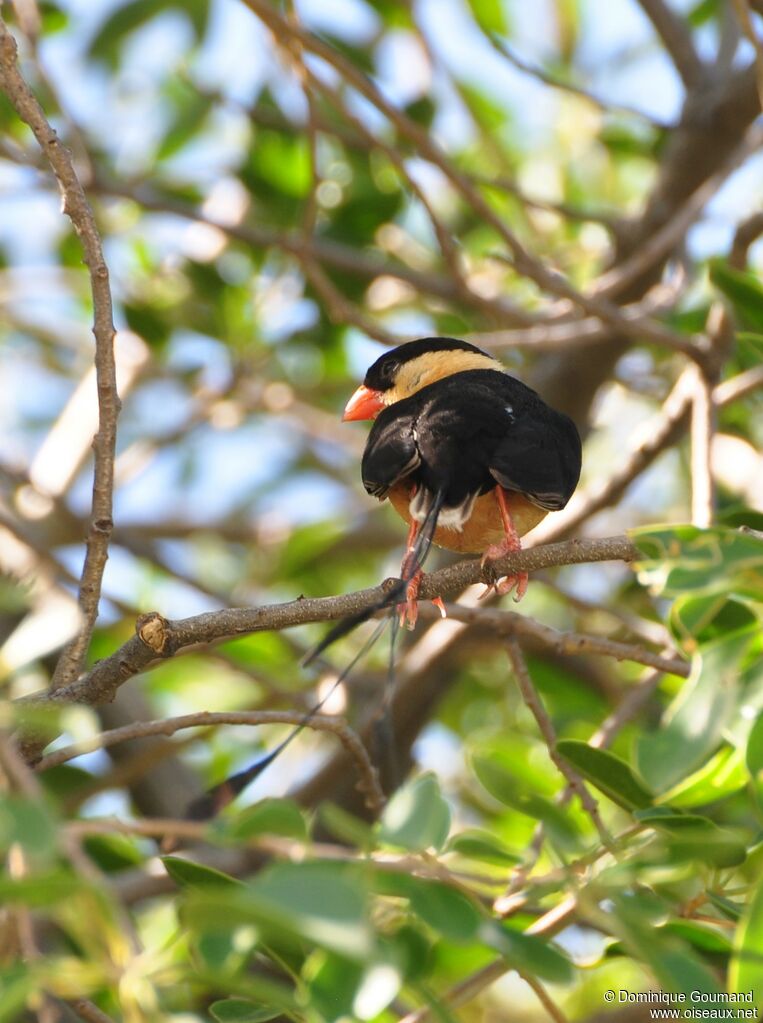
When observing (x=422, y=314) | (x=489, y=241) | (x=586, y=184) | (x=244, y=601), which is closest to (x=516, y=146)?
(x=586, y=184)

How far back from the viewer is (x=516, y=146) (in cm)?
645

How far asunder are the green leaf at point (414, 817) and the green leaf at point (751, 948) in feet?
1.35

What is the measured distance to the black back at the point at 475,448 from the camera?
9.46 ft

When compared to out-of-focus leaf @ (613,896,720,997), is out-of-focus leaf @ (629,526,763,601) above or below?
above

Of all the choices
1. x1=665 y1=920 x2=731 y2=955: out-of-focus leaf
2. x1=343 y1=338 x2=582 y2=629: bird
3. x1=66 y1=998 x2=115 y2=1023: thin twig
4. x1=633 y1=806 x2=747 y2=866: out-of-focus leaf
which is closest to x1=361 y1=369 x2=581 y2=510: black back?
x1=343 y1=338 x2=582 y2=629: bird

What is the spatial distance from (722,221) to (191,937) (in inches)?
158

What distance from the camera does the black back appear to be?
2.88 meters

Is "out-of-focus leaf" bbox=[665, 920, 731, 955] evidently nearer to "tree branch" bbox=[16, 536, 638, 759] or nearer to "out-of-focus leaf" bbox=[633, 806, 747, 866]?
"out-of-focus leaf" bbox=[633, 806, 747, 866]

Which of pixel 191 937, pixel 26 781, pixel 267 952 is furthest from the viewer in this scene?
pixel 267 952

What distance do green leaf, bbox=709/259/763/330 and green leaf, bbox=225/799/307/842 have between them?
2098 mm

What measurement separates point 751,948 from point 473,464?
1511 mm

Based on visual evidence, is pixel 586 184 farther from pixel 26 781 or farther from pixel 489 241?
pixel 26 781

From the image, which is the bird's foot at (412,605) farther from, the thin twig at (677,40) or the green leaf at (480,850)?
the thin twig at (677,40)

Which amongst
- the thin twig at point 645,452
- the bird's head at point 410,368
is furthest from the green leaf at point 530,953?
the bird's head at point 410,368
